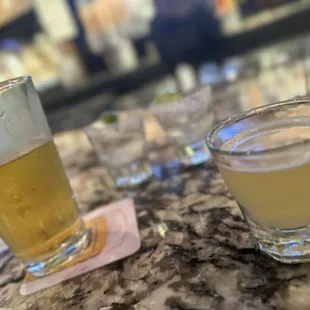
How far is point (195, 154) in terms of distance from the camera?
79 centimetres

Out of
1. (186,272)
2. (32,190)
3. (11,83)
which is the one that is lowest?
(186,272)

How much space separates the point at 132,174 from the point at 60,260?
0.27 metres

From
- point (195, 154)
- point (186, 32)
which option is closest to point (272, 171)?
point (195, 154)

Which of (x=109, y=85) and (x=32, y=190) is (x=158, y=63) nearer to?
(x=109, y=85)

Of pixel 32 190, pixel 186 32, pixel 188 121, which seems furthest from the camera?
pixel 186 32

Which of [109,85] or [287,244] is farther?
[109,85]

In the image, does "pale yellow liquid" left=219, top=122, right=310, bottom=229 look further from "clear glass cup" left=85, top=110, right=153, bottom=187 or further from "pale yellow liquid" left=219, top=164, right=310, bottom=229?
"clear glass cup" left=85, top=110, right=153, bottom=187

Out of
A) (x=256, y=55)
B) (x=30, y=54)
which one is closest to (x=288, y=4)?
(x=256, y=55)

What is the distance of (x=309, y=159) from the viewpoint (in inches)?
15.1

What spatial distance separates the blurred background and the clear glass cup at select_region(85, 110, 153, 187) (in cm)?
121

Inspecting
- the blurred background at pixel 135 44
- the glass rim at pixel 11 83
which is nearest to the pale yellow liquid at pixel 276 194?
the glass rim at pixel 11 83

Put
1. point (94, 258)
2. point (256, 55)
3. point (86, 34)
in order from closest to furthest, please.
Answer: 1. point (94, 258)
2. point (256, 55)
3. point (86, 34)

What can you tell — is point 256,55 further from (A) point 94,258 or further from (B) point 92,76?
Answer: (A) point 94,258

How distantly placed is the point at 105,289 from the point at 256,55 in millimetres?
2040
